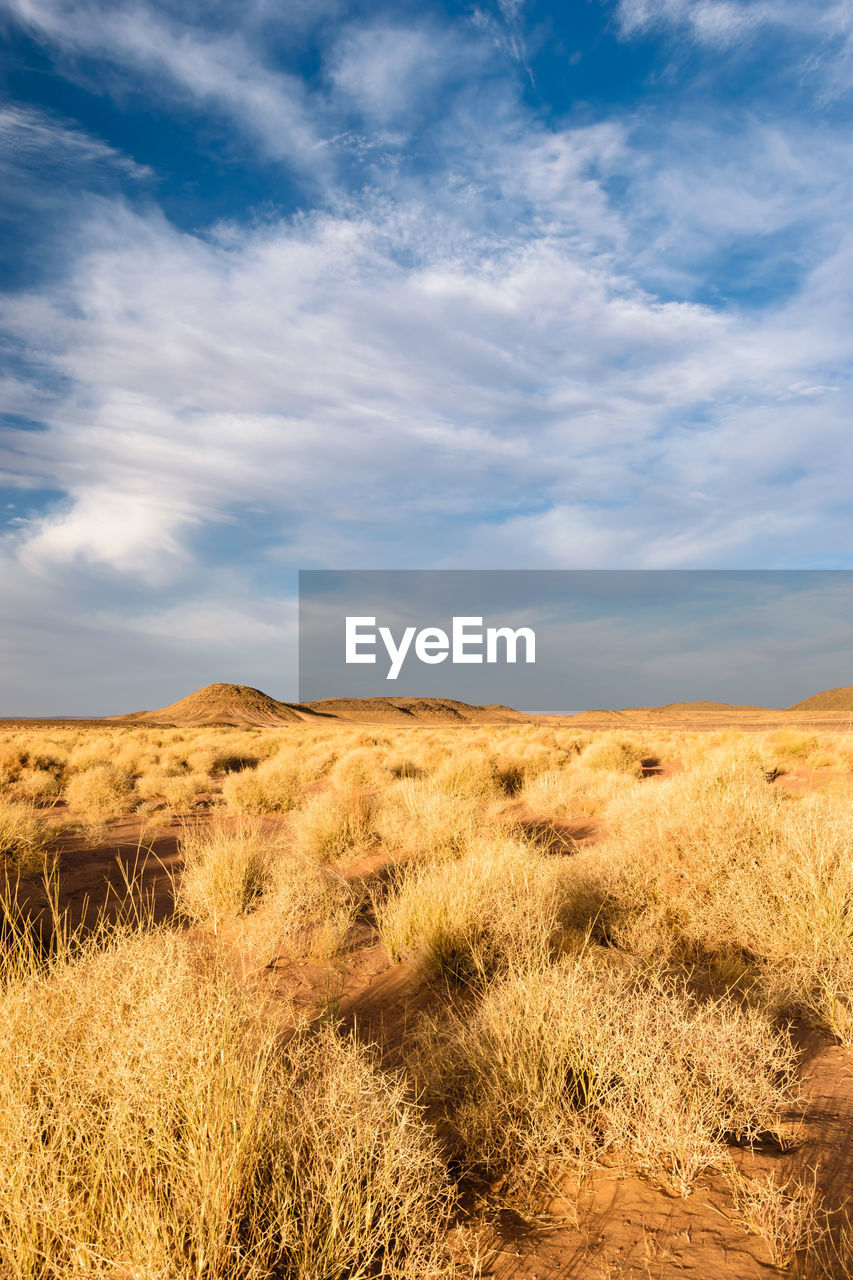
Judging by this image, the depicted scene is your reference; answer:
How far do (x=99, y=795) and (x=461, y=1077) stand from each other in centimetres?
1127

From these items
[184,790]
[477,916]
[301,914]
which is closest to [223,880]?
[301,914]

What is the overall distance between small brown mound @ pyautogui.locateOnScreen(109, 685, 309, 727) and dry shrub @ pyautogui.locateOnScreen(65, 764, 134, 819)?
56.6 metres

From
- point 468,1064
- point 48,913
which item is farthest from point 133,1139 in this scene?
point 48,913

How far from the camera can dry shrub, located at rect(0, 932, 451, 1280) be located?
6.27 ft

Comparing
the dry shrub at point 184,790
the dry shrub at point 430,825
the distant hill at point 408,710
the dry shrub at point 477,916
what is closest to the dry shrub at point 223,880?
the dry shrub at point 477,916

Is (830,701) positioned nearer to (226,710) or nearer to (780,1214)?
(226,710)

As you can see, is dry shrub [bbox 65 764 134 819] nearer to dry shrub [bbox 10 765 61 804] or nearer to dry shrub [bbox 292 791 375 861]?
dry shrub [bbox 10 765 61 804]

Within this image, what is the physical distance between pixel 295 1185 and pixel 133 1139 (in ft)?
1.88

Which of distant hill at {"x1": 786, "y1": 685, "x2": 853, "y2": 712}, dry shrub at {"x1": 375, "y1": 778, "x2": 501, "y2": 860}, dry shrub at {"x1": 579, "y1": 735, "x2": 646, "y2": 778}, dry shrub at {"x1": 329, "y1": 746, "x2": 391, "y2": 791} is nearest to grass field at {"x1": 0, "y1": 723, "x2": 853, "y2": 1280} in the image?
dry shrub at {"x1": 375, "y1": 778, "x2": 501, "y2": 860}

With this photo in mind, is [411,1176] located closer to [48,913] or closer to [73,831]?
[48,913]

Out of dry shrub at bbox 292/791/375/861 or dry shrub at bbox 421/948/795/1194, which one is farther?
dry shrub at bbox 292/791/375/861

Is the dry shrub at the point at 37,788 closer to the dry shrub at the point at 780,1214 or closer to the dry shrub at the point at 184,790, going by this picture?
the dry shrub at the point at 184,790

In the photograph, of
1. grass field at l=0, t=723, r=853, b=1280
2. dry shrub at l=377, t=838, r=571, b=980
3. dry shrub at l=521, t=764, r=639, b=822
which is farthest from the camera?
dry shrub at l=521, t=764, r=639, b=822

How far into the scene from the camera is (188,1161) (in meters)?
2.10
